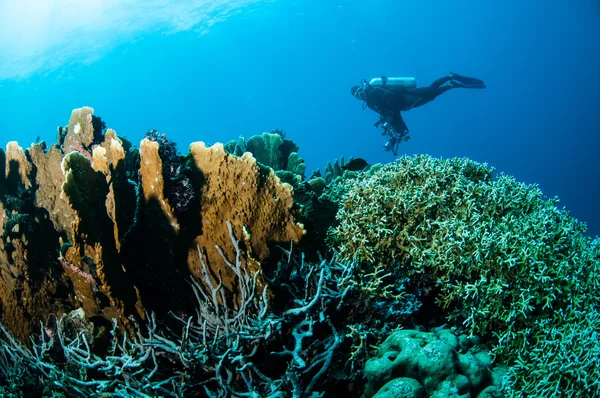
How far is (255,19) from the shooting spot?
85000 mm

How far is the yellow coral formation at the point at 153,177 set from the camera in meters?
2.85

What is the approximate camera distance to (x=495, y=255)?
2936 millimetres

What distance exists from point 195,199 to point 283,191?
806mm

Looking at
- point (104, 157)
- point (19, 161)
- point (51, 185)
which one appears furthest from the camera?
point (19, 161)

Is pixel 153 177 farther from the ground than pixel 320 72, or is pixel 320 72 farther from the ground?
pixel 320 72

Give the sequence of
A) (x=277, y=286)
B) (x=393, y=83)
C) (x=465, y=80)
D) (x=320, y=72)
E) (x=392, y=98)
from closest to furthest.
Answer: (x=277, y=286)
(x=392, y=98)
(x=393, y=83)
(x=465, y=80)
(x=320, y=72)

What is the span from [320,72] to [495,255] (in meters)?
146

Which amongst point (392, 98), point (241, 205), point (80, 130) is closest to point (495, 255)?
point (241, 205)

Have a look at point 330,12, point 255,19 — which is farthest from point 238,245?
point 330,12

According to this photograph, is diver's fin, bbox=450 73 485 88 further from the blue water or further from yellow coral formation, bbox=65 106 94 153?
the blue water

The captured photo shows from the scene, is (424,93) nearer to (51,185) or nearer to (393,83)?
(393,83)

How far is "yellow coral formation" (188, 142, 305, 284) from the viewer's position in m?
3.00

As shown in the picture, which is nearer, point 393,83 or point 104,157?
point 104,157

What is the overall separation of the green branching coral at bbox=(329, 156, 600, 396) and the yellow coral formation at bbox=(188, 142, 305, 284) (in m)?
0.74
